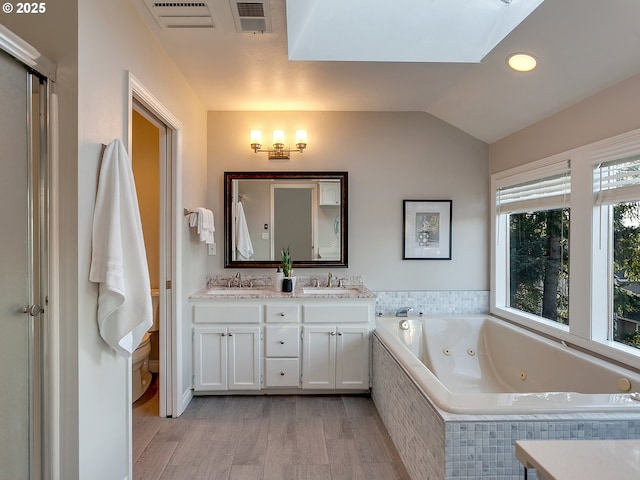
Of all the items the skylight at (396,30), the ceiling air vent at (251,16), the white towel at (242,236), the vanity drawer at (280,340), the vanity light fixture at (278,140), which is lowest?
the vanity drawer at (280,340)

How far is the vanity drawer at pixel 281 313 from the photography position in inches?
116

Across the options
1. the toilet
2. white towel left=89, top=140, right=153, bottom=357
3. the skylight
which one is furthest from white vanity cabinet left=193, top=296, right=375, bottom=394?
the skylight

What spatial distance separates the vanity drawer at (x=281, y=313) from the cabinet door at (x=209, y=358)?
1.23 feet

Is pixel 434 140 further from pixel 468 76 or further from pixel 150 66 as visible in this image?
pixel 150 66

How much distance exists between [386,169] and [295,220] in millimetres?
969

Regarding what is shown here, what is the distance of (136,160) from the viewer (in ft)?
11.3

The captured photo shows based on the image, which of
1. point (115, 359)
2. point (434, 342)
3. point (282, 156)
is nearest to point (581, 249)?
point (434, 342)

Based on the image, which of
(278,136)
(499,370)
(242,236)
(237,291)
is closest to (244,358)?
(237,291)

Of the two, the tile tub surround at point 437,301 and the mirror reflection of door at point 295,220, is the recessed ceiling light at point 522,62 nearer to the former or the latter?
the mirror reflection of door at point 295,220

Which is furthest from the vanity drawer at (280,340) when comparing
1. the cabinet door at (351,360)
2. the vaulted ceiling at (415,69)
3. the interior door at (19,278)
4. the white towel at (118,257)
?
the vaulted ceiling at (415,69)

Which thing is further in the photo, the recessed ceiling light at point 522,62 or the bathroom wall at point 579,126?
the recessed ceiling light at point 522,62

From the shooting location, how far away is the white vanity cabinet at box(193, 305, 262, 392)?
2908 millimetres

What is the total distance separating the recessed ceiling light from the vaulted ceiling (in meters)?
0.04

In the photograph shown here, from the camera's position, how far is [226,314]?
291 centimetres
